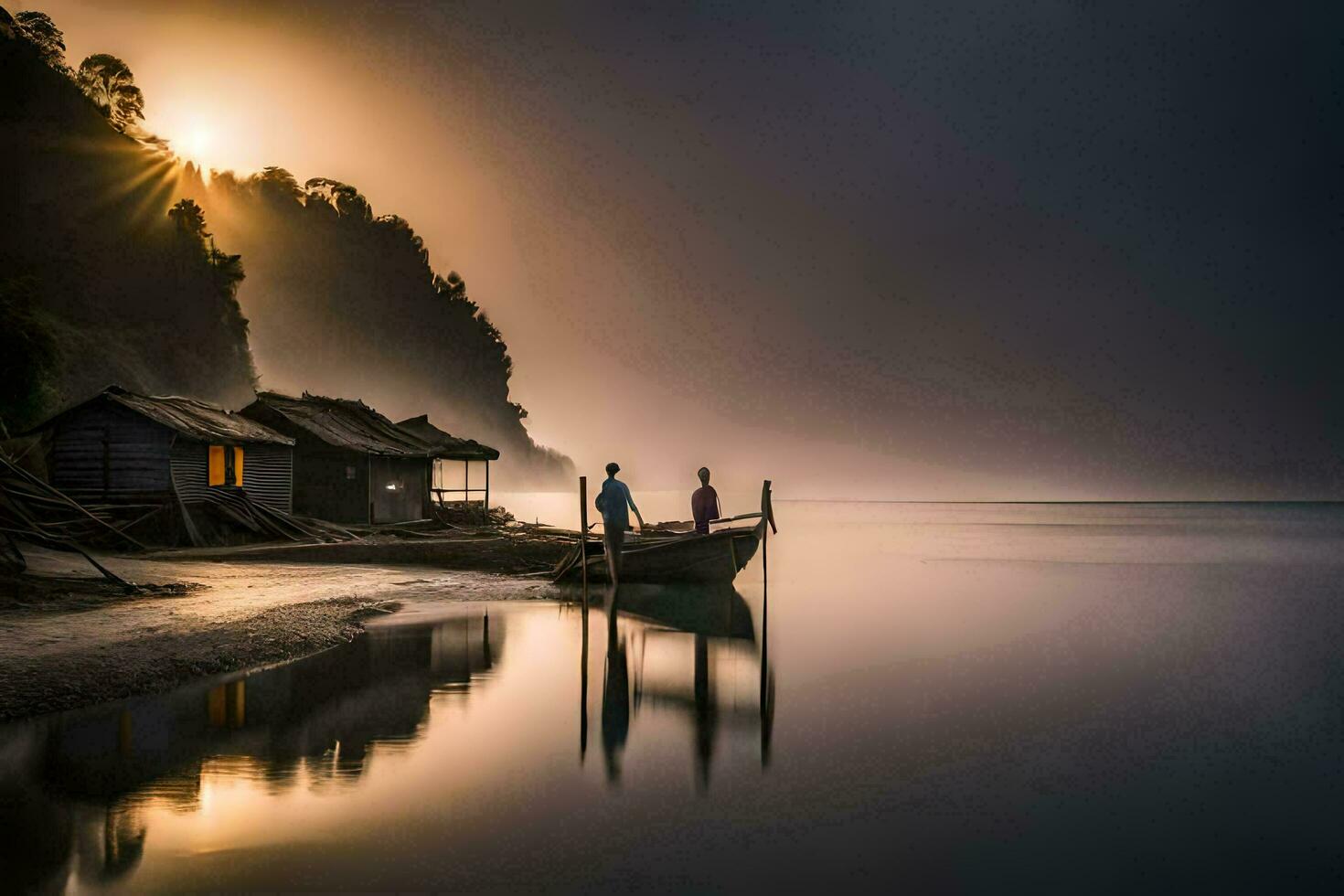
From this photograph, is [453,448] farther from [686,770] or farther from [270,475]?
[686,770]

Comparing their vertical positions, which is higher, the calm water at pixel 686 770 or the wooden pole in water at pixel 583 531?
the wooden pole in water at pixel 583 531

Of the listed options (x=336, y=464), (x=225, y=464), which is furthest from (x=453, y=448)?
(x=225, y=464)

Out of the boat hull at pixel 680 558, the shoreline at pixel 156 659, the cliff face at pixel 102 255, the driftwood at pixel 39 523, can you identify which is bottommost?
the shoreline at pixel 156 659

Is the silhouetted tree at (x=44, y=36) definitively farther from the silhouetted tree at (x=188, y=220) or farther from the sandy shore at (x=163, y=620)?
the sandy shore at (x=163, y=620)

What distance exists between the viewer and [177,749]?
26.0ft

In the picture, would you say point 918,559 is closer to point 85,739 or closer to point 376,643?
point 376,643

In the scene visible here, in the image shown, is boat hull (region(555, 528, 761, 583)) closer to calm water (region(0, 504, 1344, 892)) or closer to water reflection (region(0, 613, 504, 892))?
calm water (region(0, 504, 1344, 892))

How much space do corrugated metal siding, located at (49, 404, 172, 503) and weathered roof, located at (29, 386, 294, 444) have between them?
0.36 metres

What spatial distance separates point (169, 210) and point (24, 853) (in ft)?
216

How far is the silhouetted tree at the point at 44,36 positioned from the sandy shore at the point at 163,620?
61834 millimetres

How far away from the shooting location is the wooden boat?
2164cm

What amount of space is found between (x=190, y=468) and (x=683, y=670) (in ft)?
67.1

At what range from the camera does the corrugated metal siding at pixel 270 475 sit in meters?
29.7

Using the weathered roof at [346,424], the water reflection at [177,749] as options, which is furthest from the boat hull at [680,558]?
the weathered roof at [346,424]
